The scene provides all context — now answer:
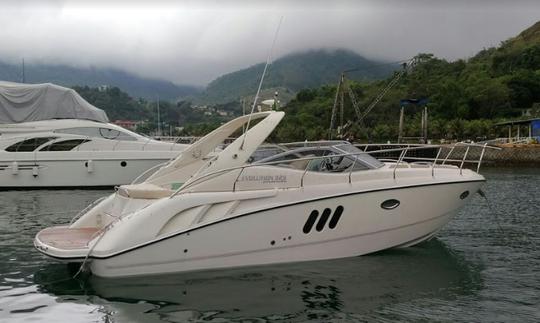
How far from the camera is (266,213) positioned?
8625 millimetres

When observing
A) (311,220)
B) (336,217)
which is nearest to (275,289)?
(311,220)

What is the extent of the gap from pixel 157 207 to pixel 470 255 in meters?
5.81

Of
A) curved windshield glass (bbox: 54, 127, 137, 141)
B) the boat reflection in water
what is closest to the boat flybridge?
the boat reflection in water

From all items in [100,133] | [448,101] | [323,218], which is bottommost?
[323,218]

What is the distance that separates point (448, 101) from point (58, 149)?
68.8 metres

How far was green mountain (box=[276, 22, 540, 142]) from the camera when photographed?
67.2m

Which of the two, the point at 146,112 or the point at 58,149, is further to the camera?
the point at 146,112

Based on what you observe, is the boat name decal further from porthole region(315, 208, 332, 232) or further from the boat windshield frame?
porthole region(315, 208, 332, 232)

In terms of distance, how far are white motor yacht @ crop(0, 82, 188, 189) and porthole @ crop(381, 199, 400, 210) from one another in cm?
1593

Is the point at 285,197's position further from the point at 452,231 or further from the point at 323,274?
the point at 452,231

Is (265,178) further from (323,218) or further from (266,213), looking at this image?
(323,218)

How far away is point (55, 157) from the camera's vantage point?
23688 millimetres

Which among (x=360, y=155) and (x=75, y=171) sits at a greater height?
(x=360, y=155)

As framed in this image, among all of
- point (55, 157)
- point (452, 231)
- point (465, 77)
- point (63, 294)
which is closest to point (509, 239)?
point (452, 231)
